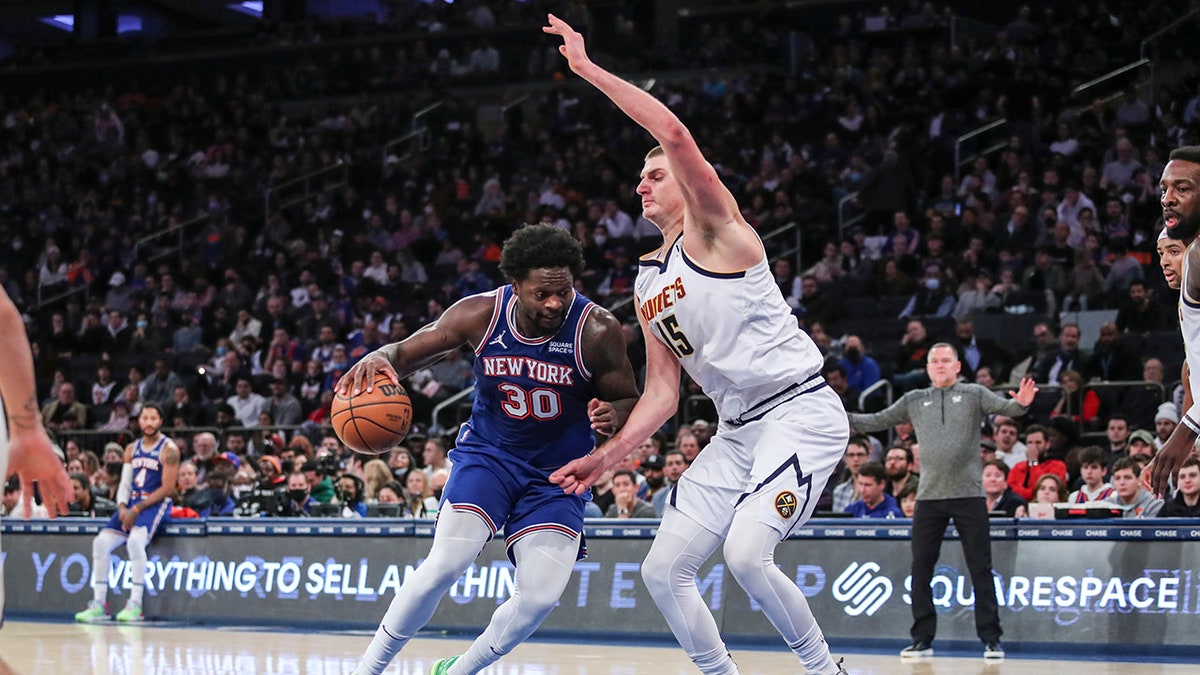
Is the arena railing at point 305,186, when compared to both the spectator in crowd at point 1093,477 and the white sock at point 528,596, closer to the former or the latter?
the spectator in crowd at point 1093,477

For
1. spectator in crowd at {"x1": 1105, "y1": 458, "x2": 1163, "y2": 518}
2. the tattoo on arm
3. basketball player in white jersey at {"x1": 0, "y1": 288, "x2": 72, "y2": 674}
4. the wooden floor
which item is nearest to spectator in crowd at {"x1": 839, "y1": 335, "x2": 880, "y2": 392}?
spectator in crowd at {"x1": 1105, "y1": 458, "x2": 1163, "y2": 518}

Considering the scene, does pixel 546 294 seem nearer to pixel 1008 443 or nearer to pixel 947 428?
pixel 947 428

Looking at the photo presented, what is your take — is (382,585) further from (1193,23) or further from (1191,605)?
(1193,23)

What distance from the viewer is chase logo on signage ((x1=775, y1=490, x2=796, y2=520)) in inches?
246

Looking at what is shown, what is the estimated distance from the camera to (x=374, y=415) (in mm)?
6879

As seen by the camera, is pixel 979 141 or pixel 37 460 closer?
pixel 37 460

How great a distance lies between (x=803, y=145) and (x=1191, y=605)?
13.7 m

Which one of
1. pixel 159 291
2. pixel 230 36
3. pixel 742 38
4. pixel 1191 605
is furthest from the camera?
pixel 230 36

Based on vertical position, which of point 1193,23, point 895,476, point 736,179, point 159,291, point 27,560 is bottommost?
point 27,560

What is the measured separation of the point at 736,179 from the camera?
2245cm

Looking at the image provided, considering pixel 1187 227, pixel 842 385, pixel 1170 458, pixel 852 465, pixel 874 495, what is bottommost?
pixel 874 495

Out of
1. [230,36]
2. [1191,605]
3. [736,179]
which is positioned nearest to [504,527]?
[1191,605]

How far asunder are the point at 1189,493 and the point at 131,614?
9.35 metres

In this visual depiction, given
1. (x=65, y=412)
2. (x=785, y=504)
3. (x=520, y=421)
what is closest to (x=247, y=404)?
(x=65, y=412)
